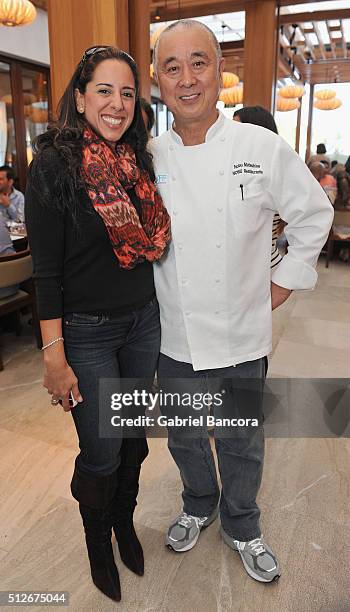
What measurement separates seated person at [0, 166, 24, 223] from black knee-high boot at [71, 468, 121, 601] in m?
3.79

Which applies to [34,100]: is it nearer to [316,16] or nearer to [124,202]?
[316,16]

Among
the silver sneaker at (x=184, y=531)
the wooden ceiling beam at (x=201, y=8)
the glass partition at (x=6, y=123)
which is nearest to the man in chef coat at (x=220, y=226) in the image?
the silver sneaker at (x=184, y=531)

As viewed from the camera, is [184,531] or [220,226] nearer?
[220,226]

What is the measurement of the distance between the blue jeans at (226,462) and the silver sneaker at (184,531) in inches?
1.1

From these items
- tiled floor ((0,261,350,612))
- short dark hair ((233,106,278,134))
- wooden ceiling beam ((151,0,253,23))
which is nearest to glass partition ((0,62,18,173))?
wooden ceiling beam ((151,0,253,23))

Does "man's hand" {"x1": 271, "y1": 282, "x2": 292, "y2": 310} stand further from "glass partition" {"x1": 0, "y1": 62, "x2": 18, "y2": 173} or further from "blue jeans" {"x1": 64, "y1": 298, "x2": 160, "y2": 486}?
"glass partition" {"x1": 0, "y1": 62, "x2": 18, "y2": 173}

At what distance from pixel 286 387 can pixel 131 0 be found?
2243 millimetres

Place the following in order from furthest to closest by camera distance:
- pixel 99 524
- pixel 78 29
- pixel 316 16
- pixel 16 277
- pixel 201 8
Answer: pixel 316 16
pixel 201 8
pixel 16 277
pixel 78 29
pixel 99 524

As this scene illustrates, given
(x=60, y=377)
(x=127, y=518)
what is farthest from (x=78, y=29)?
(x=127, y=518)

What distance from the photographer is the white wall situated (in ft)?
19.6

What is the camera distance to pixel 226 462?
1604 mm

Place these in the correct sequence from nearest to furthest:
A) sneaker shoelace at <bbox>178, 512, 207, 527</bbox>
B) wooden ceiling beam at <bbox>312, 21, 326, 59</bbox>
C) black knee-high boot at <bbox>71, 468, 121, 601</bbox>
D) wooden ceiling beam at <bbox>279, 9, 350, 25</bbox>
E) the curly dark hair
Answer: the curly dark hair < black knee-high boot at <bbox>71, 468, 121, 601</bbox> < sneaker shoelace at <bbox>178, 512, 207, 527</bbox> < wooden ceiling beam at <bbox>279, 9, 350, 25</bbox> < wooden ceiling beam at <bbox>312, 21, 326, 59</bbox>

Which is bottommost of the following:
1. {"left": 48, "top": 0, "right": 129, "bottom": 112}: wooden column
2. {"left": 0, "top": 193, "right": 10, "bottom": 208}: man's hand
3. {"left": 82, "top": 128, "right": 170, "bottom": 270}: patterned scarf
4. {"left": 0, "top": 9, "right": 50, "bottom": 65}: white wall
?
{"left": 0, "top": 193, "right": 10, "bottom": 208}: man's hand

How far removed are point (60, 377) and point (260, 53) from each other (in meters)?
6.10
